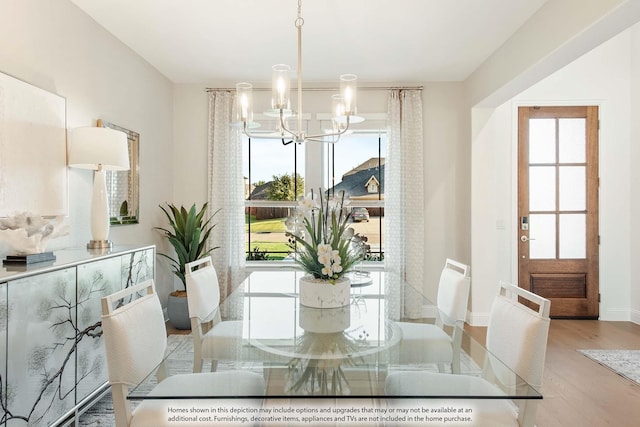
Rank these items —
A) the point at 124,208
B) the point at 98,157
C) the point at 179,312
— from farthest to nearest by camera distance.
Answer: the point at 179,312 < the point at 124,208 < the point at 98,157

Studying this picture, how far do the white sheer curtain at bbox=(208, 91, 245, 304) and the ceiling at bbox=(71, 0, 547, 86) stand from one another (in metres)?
0.46

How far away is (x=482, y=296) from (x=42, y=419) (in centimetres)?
380

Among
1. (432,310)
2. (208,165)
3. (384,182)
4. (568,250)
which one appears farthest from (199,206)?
(568,250)

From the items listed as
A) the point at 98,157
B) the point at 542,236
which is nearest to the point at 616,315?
the point at 542,236

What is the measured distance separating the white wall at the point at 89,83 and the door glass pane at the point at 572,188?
4.39m

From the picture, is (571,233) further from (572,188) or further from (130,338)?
(130,338)

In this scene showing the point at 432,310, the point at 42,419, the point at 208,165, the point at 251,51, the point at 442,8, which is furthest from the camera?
the point at 208,165

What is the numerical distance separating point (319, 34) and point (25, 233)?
249cm

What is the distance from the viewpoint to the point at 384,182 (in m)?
4.57

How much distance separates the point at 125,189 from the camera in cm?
335

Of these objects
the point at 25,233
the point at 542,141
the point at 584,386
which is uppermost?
the point at 542,141

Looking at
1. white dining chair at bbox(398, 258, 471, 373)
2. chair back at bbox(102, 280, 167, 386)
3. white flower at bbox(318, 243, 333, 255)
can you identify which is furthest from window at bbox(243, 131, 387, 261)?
chair back at bbox(102, 280, 167, 386)

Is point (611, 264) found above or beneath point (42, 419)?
above

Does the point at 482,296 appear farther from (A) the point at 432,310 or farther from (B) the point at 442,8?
(B) the point at 442,8
